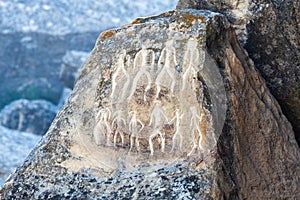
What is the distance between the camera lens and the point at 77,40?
12.8m

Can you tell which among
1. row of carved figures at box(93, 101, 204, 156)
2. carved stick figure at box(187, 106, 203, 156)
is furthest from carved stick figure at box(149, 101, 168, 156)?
carved stick figure at box(187, 106, 203, 156)

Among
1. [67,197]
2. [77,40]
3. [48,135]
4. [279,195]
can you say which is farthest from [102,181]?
[77,40]

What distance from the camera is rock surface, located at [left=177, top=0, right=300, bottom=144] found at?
10.0 feet

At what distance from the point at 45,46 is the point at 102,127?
10426mm

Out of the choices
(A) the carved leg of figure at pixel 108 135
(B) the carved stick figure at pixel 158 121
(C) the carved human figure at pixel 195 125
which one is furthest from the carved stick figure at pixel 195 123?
(A) the carved leg of figure at pixel 108 135

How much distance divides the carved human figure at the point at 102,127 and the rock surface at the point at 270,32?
84cm

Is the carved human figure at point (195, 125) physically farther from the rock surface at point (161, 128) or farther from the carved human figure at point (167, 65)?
the carved human figure at point (167, 65)

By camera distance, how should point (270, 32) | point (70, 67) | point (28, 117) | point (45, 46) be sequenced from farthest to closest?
point (45, 46) → point (70, 67) → point (28, 117) → point (270, 32)

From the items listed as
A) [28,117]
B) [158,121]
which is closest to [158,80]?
[158,121]

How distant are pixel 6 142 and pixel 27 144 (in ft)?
0.92

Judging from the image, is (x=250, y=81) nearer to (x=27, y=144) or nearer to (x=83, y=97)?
(x=83, y=97)

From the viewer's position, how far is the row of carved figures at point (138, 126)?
242cm

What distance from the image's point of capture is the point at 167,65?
2.52 meters

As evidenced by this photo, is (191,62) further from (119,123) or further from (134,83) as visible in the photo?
(119,123)
